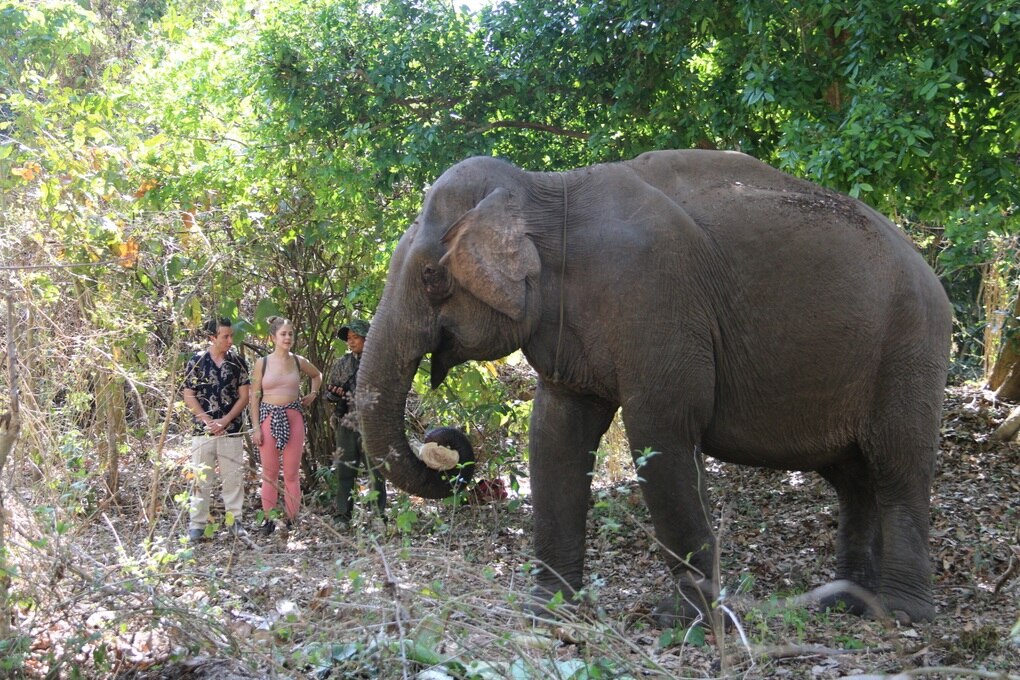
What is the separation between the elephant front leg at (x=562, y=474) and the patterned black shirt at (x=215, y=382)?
12.2ft

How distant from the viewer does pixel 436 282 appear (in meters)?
6.63

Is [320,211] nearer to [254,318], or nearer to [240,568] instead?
[254,318]

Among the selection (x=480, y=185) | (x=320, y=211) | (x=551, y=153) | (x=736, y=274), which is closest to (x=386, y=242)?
(x=320, y=211)

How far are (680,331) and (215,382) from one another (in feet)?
15.6

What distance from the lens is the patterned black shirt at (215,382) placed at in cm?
981

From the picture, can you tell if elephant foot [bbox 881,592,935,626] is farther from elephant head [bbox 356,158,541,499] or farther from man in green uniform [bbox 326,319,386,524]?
man in green uniform [bbox 326,319,386,524]

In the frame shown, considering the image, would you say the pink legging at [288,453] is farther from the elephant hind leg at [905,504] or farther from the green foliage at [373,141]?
the elephant hind leg at [905,504]

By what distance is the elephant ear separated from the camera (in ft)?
21.3

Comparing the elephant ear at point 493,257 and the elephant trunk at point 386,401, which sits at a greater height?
the elephant ear at point 493,257

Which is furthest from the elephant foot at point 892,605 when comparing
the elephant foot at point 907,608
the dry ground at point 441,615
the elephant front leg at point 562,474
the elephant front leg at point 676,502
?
the elephant front leg at point 562,474

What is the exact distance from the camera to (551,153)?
10055 millimetres

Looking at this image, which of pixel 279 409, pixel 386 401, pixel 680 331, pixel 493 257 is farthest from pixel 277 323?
pixel 680 331

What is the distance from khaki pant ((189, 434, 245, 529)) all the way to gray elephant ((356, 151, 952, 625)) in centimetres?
316

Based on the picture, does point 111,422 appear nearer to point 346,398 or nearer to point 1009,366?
point 346,398
